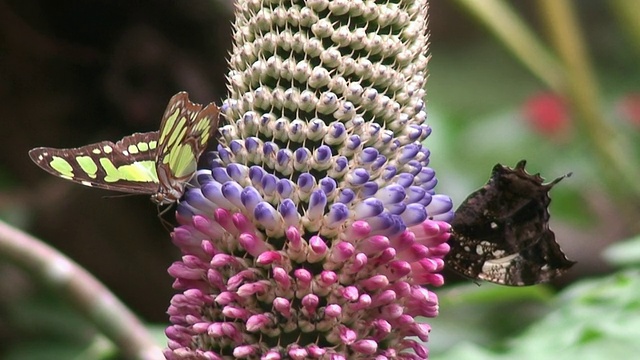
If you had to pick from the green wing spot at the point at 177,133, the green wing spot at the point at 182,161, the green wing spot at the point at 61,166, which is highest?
the green wing spot at the point at 177,133

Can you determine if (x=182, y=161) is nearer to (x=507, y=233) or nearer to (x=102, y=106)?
(x=507, y=233)

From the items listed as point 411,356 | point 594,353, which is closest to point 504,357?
point 594,353

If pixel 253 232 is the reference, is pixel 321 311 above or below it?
below

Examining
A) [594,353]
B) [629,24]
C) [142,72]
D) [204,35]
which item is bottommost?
[594,353]

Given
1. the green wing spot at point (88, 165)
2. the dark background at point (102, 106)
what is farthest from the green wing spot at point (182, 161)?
the dark background at point (102, 106)

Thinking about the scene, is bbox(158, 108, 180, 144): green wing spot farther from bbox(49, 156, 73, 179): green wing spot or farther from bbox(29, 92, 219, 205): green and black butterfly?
bbox(49, 156, 73, 179): green wing spot

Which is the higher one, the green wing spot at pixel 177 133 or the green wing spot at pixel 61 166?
the green wing spot at pixel 177 133

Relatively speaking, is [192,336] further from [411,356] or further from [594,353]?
[594,353]

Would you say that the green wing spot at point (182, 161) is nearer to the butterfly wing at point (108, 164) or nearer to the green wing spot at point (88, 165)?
the butterfly wing at point (108, 164)
